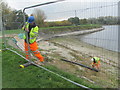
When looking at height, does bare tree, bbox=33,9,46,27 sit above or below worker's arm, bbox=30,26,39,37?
above

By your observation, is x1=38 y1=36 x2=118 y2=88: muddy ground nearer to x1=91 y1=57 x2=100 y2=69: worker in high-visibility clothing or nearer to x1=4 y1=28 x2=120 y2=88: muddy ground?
x1=4 y1=28 x2=120 y2=88: muddy ground

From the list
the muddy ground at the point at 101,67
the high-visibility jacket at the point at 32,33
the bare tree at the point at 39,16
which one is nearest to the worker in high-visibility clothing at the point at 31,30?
the high-visibility jacket at the point at 32,33

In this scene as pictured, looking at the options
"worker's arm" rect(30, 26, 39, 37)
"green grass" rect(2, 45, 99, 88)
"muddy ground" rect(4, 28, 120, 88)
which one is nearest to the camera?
"green grass" rect(2, 45, 99, 88)

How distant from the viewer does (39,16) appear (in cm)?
581

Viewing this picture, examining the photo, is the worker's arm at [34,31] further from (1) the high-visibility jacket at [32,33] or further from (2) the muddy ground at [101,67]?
(2) the muddy ground at [101,67]

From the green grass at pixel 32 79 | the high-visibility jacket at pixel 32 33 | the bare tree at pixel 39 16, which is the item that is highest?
the bare tree at pixel 39 16

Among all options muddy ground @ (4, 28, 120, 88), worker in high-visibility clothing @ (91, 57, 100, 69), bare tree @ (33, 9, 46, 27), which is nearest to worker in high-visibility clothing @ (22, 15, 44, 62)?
bare tree @ (33, 9, 46, 27)

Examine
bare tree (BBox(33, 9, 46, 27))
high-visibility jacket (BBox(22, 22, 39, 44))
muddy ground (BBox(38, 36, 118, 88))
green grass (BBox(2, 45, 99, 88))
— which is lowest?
muddy ground (BBox(38, 36, 118, 88))

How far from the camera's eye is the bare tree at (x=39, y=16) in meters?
5.44

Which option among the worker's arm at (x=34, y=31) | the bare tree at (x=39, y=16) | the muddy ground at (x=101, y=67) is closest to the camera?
the muddy ground at (x=101, y=67)

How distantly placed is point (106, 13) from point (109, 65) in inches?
152

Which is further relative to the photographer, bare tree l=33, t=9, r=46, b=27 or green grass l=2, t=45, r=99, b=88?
bare tree l=33, t=9, r=46, b=27

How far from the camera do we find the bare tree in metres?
5.44

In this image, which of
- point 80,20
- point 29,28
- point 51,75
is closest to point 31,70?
point 51,75
